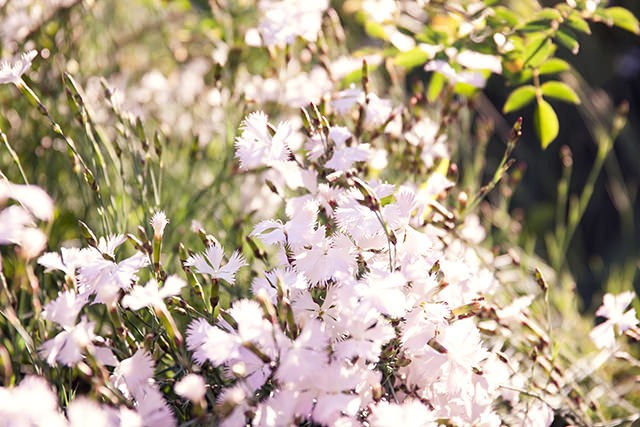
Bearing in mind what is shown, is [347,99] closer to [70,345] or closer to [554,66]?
[554,66]

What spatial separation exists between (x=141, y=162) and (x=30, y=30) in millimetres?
380

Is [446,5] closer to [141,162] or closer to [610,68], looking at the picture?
[141,162]

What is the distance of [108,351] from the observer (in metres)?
0.62

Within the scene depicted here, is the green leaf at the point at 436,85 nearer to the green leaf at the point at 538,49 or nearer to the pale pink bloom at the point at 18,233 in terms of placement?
the green leaf at the point at 538,49

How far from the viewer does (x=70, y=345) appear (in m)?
0.54

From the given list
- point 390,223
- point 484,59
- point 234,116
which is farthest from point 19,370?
point 484,59

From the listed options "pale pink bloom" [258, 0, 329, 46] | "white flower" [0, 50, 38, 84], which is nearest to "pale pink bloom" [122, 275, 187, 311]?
"white flower" [0, 50, 38, 84]

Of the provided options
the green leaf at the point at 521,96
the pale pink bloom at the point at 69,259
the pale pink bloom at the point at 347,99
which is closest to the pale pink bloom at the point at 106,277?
the pale pink bloom at the point at 69,259

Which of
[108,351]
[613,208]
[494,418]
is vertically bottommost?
[613,208]

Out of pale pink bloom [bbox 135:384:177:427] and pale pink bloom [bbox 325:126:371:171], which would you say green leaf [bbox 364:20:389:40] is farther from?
pale pink bloom [bbox 135:384:177:427]

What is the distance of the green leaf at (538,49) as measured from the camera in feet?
2.78

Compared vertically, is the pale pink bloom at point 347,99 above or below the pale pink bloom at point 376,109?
above

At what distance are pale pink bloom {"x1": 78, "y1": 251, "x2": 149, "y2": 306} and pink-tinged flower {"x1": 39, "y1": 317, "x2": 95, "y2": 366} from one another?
0.12 ft

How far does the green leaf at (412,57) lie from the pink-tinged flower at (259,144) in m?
0.31
